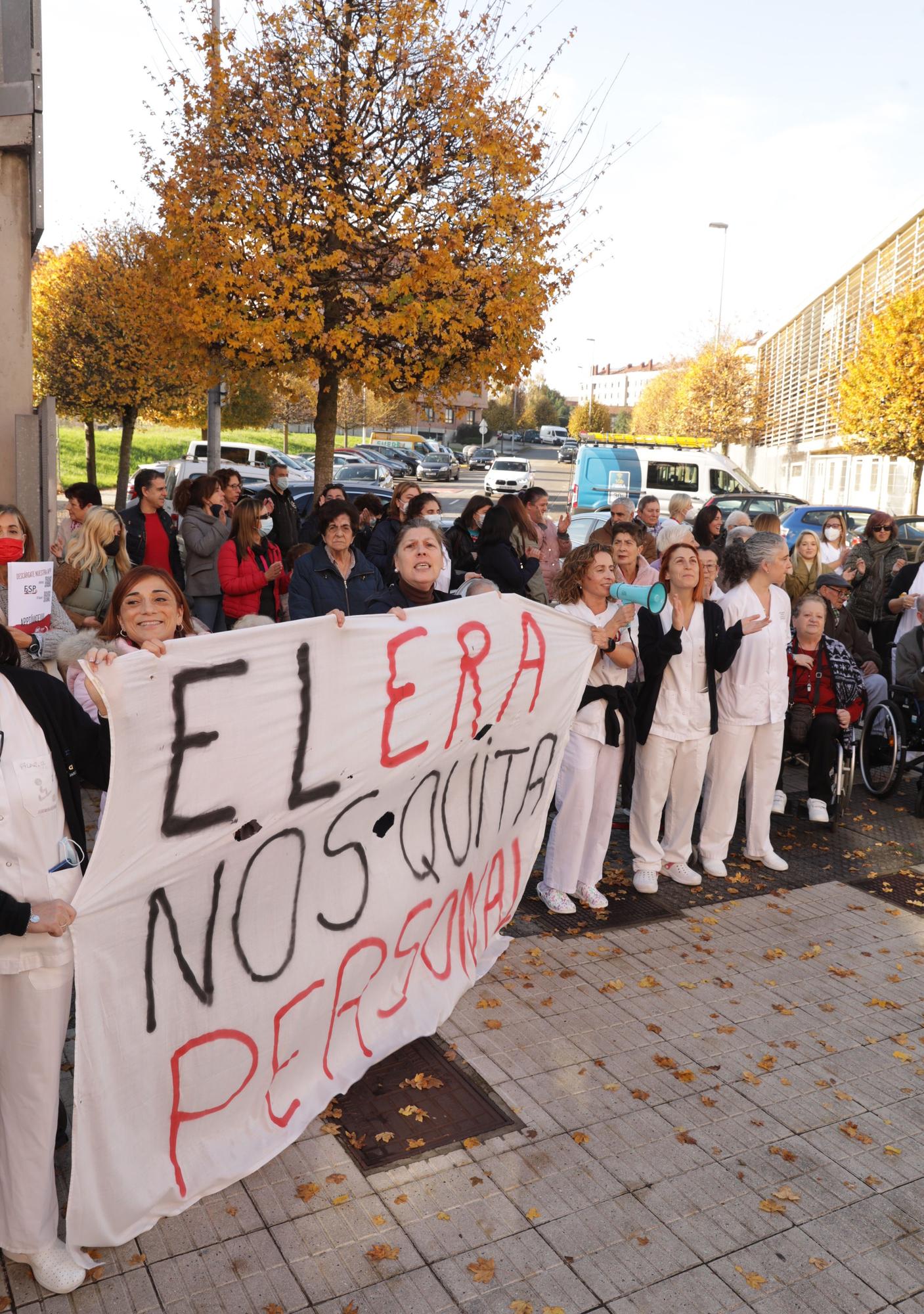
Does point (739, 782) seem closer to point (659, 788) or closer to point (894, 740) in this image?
point (659, 788)

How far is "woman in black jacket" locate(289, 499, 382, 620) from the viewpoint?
636 cm

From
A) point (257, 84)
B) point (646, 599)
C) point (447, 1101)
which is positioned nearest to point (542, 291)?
point (257, 84)

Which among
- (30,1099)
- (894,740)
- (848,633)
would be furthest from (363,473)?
(30,1099)

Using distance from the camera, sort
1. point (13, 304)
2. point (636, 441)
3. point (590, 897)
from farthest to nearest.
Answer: point (636, 441) → point (13, 304) → point (590, 897)

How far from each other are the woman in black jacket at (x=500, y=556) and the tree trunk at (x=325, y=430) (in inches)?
222

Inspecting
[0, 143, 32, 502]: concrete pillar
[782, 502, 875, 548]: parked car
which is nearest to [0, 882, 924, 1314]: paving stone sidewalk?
[0, 143, 32, 502]: concrete pillar

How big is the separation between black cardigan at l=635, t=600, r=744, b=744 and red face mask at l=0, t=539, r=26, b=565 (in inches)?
130

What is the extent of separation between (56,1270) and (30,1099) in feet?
1.64

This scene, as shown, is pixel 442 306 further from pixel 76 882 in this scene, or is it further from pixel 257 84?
pixel 76 882

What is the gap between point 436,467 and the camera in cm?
5753

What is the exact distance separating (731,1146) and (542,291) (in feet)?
34.2

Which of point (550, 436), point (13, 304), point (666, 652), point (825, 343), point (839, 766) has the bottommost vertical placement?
point (839, 766)

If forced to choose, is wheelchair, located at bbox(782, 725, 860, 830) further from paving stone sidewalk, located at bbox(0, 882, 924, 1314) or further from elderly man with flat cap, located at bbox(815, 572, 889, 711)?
paving stone sidewalk, located at bbox(0, 882, 924, 1314)

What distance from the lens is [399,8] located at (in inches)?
455
